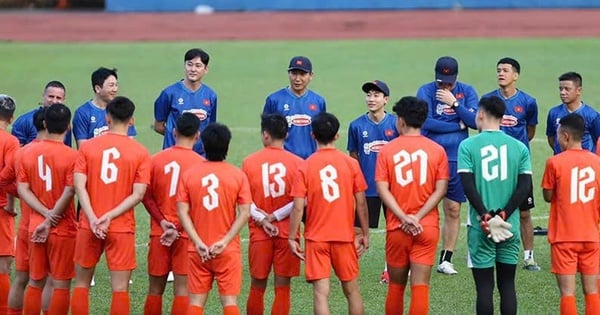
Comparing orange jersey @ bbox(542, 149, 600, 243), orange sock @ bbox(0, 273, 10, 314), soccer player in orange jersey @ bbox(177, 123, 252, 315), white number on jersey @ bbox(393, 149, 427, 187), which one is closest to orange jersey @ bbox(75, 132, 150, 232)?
soccer player in orange jersey @ bbox(177, 123, 252, 315)

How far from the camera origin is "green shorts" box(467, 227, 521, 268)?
9.36m

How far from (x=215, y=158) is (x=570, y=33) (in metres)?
28.2

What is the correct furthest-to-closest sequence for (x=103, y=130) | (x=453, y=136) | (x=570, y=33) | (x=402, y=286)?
(x=570, y=33) < (x=453, y=136) < (x=103, y=130) < (x=402, y=286)

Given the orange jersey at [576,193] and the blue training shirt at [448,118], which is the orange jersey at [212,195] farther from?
the blue training shirt at [448,118]

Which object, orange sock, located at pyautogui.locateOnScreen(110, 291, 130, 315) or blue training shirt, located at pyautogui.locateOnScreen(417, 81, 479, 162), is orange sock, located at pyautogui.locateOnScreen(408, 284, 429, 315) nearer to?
orange sock, located at pyautogui.locateOnScreen(110, 291, 130, 315)

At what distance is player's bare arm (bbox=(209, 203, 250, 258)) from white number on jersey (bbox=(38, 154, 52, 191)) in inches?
62.5

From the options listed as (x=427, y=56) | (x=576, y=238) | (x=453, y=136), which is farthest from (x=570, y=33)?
(x=576, y=238)

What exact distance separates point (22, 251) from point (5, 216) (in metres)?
0.41

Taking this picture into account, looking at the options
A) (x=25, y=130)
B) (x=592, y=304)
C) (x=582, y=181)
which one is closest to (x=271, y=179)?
(x=582, y=181)

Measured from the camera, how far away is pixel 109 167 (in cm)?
905

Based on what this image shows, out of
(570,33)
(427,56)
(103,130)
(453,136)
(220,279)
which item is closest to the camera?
(220,279)

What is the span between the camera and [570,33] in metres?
35.3

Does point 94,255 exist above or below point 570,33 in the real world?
below

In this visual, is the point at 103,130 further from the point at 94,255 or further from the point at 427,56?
the point at 427,56
